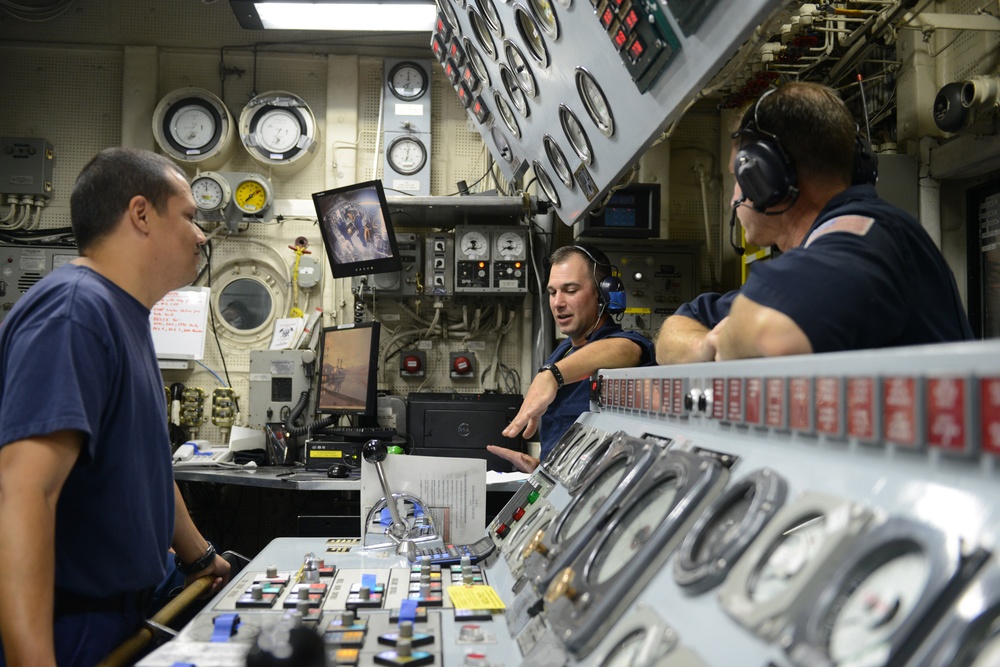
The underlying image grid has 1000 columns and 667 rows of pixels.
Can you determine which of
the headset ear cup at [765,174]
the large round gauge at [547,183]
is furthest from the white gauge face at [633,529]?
the large round gauge at [547,183]

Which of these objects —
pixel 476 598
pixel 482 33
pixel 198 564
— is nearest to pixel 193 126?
pixel 482 33

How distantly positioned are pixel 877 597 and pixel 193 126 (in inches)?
185

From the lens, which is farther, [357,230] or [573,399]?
[357,230]

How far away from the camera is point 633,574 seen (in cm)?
86

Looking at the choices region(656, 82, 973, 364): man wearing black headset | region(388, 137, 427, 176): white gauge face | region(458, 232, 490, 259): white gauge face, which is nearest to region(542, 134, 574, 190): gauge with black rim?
region(656, 82, 973, 364): man wearing black headset

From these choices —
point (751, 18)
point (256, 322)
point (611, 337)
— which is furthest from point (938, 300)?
point (256, 322)

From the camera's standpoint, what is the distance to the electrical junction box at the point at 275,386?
13.0 ft

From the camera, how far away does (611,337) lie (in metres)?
2.39

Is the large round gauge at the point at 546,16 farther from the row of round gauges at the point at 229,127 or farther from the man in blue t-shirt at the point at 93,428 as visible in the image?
the row of round gauges at the point at 229,127

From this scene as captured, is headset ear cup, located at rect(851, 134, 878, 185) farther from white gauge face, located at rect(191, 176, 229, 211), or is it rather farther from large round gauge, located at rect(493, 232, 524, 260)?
white gauge face, located at rect(191, 176, 229, 211)

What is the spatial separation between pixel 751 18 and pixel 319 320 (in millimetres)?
3753

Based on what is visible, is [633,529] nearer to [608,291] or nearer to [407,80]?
[608,291]

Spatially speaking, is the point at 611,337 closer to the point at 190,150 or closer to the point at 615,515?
the point at 615,515

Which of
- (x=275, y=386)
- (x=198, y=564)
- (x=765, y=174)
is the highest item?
(x=765, y=174)
